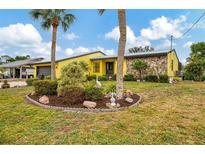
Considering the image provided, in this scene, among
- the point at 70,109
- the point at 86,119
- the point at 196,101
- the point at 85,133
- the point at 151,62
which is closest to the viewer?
the point at 85,133

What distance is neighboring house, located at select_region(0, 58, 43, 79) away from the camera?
1019 inches

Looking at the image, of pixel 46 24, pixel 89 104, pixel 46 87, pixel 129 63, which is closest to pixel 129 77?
pixel 129 63

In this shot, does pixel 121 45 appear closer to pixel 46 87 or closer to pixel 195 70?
pixel 46 87

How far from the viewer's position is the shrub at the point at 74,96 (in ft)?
21.8

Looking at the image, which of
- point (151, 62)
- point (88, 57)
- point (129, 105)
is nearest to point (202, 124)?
point (129, 105)

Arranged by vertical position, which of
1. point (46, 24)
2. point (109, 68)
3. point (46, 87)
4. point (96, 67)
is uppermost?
point (46, 24)

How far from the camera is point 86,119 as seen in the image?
5.32 metres

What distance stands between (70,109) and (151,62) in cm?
1077

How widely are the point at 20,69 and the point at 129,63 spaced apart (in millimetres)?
16559

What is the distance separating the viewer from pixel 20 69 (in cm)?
2680

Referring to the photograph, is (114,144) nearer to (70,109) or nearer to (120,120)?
(120,120)

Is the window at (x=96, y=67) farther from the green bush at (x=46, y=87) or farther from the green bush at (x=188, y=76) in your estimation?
the green bush at (x=46, y=87)

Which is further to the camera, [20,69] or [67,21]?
[20,69]

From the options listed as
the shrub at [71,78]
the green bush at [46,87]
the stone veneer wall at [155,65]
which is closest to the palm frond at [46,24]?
the green bush at [46,87]
